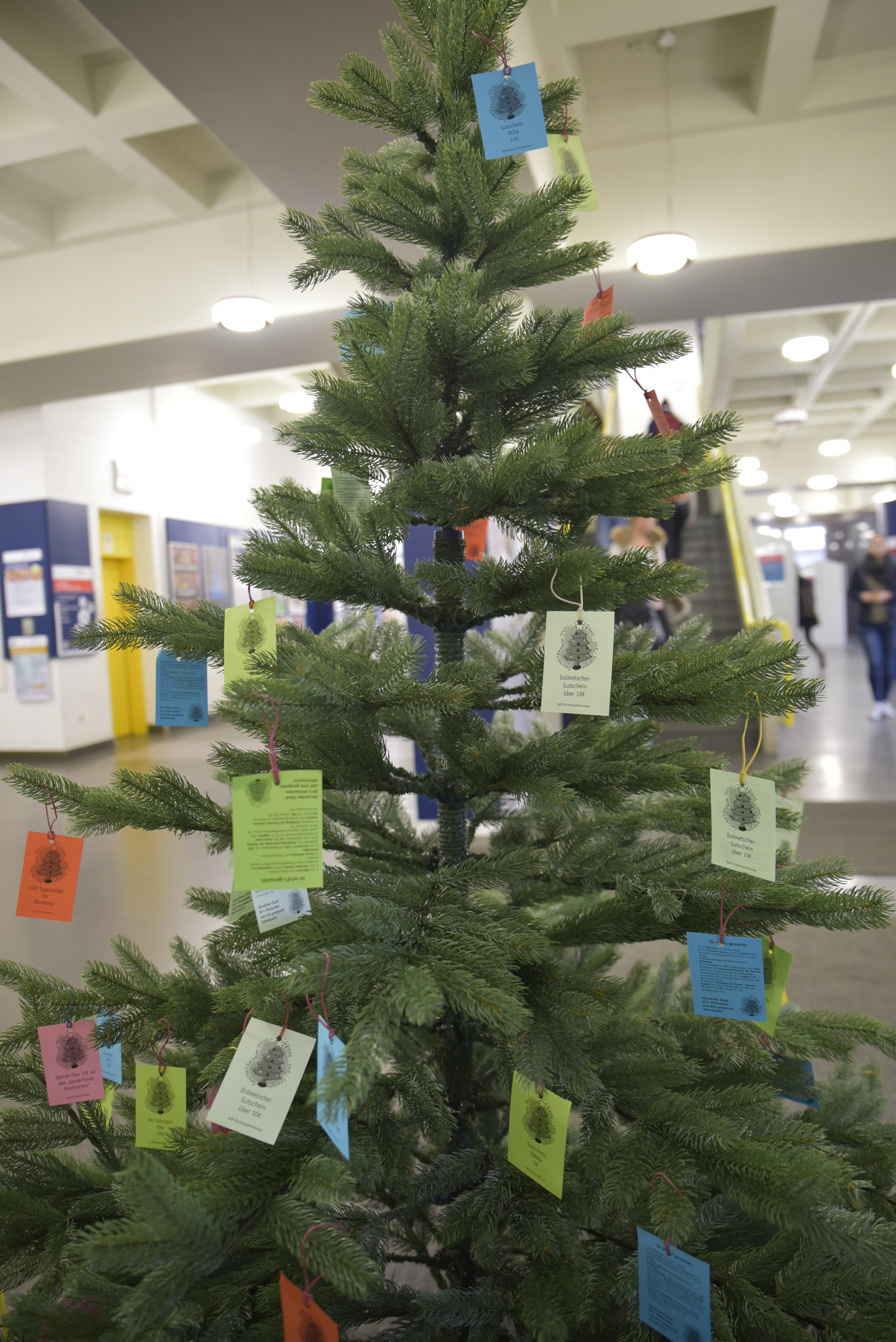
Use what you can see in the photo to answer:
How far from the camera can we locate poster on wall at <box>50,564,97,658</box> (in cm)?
697

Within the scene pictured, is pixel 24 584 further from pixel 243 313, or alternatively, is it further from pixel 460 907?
pixel 460 907

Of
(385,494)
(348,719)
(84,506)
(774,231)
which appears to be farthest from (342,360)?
(84,506)

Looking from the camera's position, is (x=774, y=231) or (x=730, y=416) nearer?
(x=730, y=416)

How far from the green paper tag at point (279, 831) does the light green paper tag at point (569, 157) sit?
2.68ft

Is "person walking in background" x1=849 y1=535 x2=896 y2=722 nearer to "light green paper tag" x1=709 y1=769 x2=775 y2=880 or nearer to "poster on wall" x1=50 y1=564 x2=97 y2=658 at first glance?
"light green paper tag" x1=709 y1=769 x2=775 y2=880

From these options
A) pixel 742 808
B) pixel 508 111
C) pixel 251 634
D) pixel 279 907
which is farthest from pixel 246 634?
pixel 508 111

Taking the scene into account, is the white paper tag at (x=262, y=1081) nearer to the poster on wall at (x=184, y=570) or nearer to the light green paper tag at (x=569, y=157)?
the light green paper tag at (x=569, y=157)

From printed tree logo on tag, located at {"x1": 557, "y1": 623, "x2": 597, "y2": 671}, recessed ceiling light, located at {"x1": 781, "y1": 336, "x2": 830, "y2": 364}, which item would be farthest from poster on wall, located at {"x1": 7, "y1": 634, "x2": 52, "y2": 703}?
recessed ceiling light, located at {"x1": 781, "y1": 336, "x2": 830, "y2": 364}

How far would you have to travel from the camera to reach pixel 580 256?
39.6 inches

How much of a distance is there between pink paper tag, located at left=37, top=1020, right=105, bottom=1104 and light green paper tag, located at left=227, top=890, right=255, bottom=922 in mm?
228

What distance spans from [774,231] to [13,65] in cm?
403

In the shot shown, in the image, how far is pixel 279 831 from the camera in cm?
74

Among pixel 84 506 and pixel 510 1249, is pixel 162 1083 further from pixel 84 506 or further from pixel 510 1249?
pixel 84 506

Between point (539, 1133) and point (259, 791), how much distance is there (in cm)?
47
